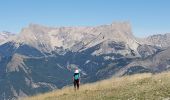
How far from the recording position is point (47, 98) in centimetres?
3881

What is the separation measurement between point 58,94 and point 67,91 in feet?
5.05

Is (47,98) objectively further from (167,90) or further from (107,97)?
(167,90)

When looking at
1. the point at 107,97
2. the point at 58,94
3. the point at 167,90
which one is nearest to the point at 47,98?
the point at 58,94

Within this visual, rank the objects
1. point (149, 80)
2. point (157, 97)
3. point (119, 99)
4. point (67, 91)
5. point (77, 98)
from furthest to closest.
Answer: point (67, 91) → point (149, 80) → point (77, 98) → point (119, 99) → point (157, 97)

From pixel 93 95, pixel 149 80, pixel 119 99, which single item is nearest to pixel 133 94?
pixel 119 99

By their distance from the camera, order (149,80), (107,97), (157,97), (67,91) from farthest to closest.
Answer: (67,91) < (149,80) < (107,97) < (157,97)

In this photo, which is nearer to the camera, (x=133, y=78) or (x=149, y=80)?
(x=149, y=80)

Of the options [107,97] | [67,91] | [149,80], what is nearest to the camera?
[107,97]

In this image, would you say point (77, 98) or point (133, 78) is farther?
point (133, 78)

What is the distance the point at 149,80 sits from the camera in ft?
125

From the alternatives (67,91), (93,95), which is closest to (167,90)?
(93,95)

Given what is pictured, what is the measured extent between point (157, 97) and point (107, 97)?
5.31 meters

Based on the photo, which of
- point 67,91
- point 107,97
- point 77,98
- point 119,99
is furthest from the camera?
point 67,91

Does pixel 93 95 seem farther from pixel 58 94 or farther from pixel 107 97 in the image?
pixel 58 94
